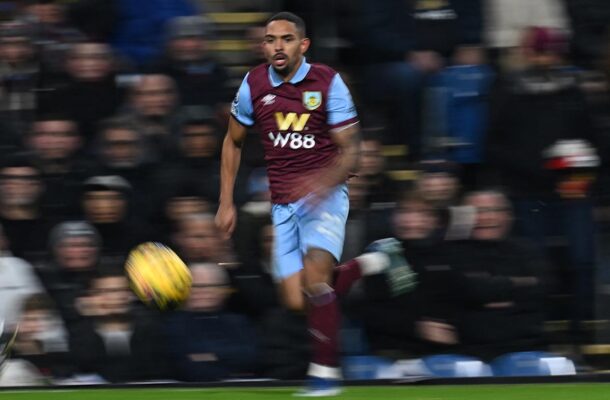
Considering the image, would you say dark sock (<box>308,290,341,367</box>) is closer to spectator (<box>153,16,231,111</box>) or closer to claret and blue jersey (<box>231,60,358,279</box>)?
claret and blue jersey (<box>231,60,358,279</box>)

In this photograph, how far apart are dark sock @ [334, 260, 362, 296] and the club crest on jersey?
0.91 meters

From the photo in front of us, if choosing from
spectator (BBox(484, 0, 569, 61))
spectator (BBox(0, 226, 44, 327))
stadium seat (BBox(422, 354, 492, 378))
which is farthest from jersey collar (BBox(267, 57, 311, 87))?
spectator (BBox(484, 0, 569, 61))

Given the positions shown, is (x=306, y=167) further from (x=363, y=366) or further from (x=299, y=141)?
(x=363, y=366)

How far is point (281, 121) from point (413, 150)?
2071 millimetres

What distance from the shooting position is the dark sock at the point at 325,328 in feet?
23.2

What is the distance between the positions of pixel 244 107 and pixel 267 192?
139 centimetres

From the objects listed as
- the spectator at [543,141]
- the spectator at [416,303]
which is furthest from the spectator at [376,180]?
the spectator at [543,141]

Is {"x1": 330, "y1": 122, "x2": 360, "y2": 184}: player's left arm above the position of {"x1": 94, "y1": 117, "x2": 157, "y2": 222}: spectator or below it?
above

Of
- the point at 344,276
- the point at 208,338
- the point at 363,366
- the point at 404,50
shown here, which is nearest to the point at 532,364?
the point at 363,366

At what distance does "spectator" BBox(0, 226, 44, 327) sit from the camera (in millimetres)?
8273

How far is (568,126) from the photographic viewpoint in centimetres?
879

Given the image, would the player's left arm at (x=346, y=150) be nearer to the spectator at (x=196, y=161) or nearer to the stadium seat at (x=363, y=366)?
the stadium seat at (x=363, y=366)

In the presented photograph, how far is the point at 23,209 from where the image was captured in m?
8.64

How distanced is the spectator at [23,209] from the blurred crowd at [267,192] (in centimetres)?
1
